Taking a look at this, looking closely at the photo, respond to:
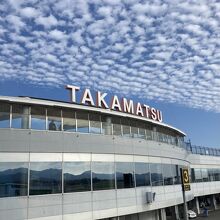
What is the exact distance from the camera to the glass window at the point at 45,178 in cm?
2594

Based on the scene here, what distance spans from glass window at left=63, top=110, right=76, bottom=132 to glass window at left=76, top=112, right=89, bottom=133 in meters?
0.50

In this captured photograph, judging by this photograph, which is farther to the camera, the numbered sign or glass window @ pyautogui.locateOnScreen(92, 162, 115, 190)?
glass window @ pyautogui.locateOnScreen(92, 162, 115, 190)

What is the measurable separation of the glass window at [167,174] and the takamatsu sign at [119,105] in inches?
218

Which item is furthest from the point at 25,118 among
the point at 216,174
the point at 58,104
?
the point at 216,174

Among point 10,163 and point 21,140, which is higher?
point 21,140

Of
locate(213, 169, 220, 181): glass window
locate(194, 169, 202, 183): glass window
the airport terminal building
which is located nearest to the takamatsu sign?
the airport terminal building

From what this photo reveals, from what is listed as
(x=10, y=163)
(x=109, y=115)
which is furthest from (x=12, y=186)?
(x=109, y=115)

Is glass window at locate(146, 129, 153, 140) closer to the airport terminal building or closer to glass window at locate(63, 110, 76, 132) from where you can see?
the airport terminal building

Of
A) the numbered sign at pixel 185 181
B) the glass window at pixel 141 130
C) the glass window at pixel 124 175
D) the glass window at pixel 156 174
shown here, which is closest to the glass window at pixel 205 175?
the glass window at pixel 156 174

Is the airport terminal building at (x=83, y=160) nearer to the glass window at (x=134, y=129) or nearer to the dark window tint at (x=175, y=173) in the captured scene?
the glass window at (x=134, y=129)

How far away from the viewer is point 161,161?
38.9 metres

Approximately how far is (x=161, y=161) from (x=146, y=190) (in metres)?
4.66

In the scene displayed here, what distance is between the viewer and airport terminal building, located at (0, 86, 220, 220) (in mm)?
25469

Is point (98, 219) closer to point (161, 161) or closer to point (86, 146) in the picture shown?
point (86, 146)
